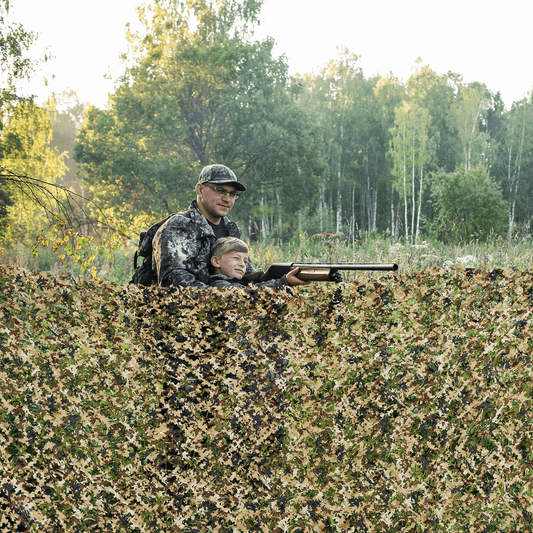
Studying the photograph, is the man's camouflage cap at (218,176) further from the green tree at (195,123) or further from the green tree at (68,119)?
the green tree at (68,119)

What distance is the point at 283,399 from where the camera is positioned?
2.45 meters

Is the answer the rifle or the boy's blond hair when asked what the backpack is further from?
the rifle

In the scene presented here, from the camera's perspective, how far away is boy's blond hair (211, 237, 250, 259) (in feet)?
10.6

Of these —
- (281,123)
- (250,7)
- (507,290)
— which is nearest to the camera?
(507,290)

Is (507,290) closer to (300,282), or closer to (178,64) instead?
(300,282)

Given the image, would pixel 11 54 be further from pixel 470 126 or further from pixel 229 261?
pixel 470 126

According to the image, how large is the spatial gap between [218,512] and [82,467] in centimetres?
82

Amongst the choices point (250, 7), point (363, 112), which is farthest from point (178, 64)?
point (363, 112)

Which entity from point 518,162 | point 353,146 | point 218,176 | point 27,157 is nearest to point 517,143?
point 518,162

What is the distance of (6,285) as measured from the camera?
263 cm

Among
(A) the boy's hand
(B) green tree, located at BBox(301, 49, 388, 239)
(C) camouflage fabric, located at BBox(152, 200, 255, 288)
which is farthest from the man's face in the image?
(B) green tree, located at BBox(301, 49, 388, 239)

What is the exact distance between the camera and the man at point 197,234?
318cm

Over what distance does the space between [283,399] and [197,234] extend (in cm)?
151

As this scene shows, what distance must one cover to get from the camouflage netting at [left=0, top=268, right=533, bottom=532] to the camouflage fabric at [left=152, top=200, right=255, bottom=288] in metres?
0.67
